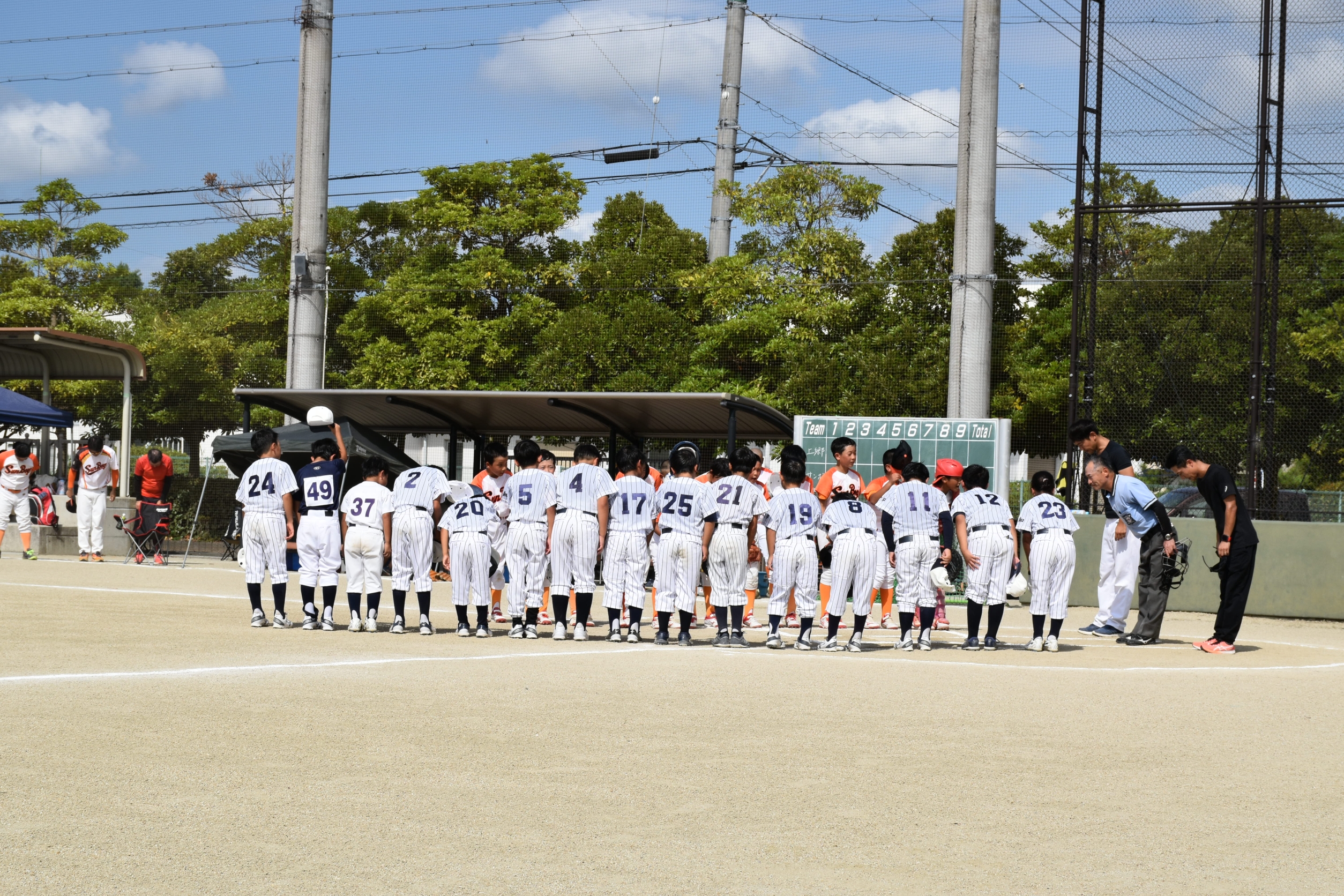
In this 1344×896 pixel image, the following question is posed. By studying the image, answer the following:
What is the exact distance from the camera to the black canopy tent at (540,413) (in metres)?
17.0

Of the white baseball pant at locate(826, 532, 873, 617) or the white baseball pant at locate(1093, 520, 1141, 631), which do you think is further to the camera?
the white baseball pant at locate(1093, 520, 1141, 631)

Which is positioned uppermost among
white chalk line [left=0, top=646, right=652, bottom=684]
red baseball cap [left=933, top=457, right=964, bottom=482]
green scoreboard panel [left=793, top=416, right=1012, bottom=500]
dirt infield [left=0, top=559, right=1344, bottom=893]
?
green scoreboard panel [left=793, top=416, right=1012, bottom=500]

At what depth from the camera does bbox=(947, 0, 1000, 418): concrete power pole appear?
20.5m

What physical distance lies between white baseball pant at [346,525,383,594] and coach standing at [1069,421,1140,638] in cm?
637

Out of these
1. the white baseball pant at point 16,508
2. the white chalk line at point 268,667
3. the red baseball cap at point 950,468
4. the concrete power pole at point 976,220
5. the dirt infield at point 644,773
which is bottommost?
the white chalk line at point 268,667

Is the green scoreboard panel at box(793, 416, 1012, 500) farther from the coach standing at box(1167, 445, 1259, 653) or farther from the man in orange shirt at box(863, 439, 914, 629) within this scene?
the coach standing at box(1167, 445, 1259, 653)

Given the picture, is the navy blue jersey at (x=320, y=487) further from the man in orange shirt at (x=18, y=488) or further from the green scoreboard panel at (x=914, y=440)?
the man in orange shirt at (x=18, y=488)

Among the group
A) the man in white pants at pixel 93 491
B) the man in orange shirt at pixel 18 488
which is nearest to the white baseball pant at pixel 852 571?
the man in white pants at pixel 93 491

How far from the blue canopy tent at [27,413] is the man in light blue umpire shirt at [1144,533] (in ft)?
58.2

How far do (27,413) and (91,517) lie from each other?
400cm

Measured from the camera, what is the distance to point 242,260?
159 feet

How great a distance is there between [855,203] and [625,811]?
86.1 ft

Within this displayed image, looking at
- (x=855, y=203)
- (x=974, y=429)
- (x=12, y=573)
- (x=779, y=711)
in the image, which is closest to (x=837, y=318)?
(x=855, y=203)

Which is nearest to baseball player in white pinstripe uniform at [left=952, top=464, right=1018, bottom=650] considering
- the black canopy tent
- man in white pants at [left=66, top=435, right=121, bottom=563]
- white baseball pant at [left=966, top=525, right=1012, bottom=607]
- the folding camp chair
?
white baseball pant at [left=966, top=525, right=1012, bottom=607]
